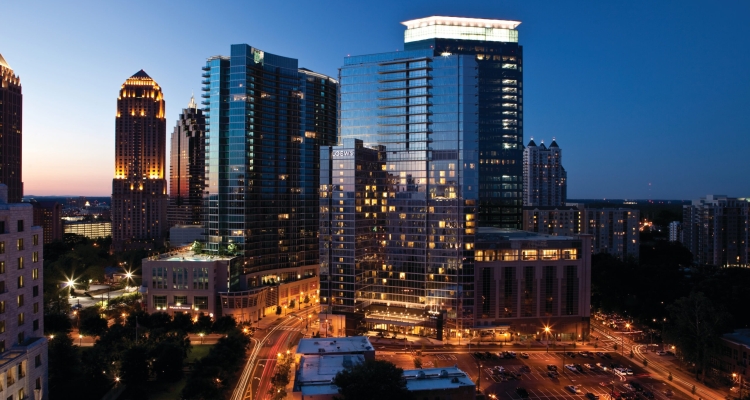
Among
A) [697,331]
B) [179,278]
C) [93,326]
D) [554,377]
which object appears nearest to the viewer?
[697,331]

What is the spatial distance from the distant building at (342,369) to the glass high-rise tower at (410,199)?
34.2 m

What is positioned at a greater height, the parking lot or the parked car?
the parked car

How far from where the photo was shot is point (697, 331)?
96812 mm

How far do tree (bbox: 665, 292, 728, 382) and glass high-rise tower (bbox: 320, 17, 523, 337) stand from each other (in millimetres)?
43449

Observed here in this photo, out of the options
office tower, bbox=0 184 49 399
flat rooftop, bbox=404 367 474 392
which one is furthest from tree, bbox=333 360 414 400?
office tower, bbox=0 184 49 399

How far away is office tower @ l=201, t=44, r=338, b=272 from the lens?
149250mm

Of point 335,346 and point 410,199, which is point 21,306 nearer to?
point 335,346

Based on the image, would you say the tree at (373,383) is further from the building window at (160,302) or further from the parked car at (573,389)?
the building window at (160,302)

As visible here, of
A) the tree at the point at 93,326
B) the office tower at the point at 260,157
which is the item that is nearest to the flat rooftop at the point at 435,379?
the tree at the point at 93,326

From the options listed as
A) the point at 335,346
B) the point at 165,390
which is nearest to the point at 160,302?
the point at 165,390

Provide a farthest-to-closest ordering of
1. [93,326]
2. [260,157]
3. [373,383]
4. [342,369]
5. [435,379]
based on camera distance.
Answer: [260,157] < [93,326] < [342,369] < [435,379] < [373,383]

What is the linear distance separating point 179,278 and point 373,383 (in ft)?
273

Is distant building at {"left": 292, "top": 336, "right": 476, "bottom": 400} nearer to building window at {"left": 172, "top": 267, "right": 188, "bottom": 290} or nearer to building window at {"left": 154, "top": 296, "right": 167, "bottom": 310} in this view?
building window at {"left": 172, "top": 267, "right": 188, "bottom": 290}

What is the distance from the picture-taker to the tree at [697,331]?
95.6 meters
